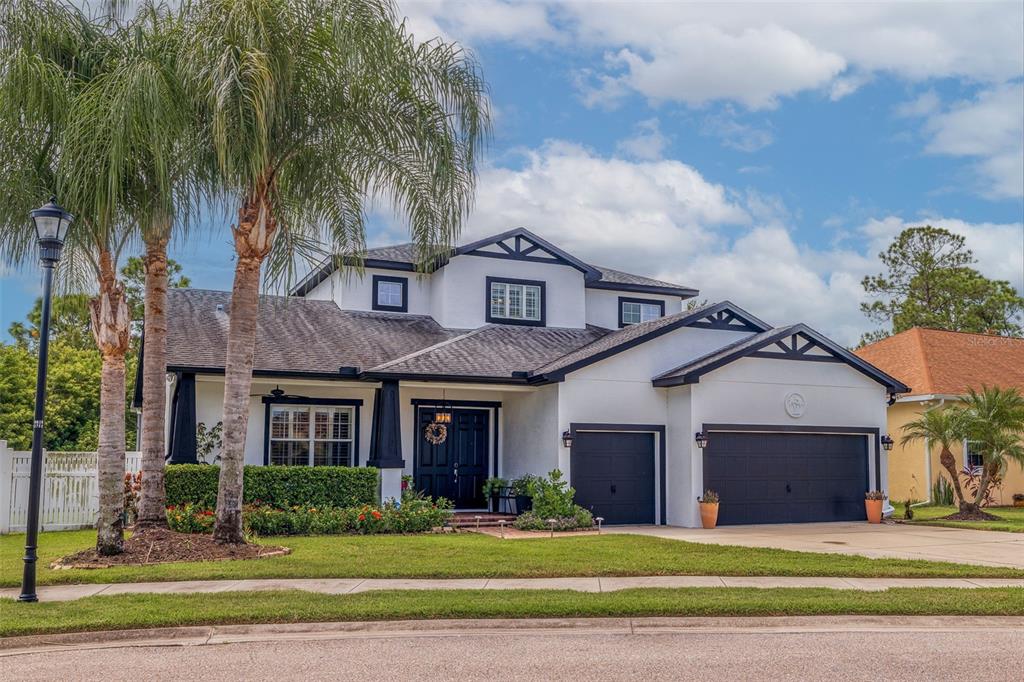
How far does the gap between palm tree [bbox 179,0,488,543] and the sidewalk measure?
265 cm

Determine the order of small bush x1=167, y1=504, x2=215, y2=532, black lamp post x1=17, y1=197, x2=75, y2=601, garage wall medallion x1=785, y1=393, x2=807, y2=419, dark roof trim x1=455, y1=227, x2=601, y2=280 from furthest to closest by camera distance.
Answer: dark roof trim x1=455, y1=227, x2=601, y2=280 → garage wall medallion x1=785, y1=393, x2=807, y2=419 → small bush x1=167, y1=504, x2=215, y2=532 → black lamp post x1=17, y1=197, x2=75, y2=601

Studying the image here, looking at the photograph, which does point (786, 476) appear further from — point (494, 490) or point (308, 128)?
point (308, 128)

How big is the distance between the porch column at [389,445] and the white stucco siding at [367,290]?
473 cm

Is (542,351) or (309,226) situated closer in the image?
(309,226)

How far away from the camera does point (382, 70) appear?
1265 cm

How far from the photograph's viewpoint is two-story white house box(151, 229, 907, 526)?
18.8m

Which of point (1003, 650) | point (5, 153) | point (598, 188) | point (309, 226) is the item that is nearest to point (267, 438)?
point (309, 226)

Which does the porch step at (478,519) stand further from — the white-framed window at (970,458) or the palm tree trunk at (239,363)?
the white-framed window at (970,458)

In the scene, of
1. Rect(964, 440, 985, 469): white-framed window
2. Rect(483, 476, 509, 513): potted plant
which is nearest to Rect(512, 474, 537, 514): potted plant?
Rect(483, 476, 509, 513): potted plant

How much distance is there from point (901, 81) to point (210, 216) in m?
13.9

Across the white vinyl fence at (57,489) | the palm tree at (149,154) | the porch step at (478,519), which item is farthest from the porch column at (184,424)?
the porch step at (478,519)

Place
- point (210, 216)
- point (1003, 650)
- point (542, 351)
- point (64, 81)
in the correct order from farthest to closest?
1. point (542, 351)
2. point (210, 216)
3. point (64, 81)
4. point (1003, 650)

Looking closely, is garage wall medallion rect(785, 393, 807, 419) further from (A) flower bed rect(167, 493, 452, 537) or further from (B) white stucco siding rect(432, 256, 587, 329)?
(A) flower bed rect(167, 493, 452, 537)

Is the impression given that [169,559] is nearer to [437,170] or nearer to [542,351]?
[437,170]
